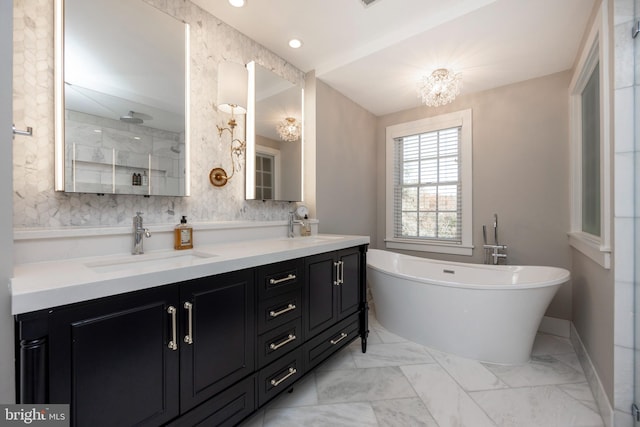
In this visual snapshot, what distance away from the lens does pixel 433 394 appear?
1760 millimetres

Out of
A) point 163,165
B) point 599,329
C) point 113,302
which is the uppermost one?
point 163,165

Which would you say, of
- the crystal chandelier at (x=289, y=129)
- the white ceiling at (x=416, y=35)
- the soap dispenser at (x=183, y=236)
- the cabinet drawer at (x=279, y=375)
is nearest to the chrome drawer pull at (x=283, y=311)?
the cabinet drawer at (x=279, y=375)

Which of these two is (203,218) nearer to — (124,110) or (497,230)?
(124,110)

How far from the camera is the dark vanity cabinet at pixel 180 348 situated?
811 mm

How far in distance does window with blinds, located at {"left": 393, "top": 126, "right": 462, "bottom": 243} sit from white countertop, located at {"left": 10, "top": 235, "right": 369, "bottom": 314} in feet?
8.06

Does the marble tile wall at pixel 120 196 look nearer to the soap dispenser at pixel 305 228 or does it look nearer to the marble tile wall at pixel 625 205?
the soap dispenser at pixel 305 228

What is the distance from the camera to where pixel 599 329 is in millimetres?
1731

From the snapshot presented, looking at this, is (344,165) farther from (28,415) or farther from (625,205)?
(28,415)

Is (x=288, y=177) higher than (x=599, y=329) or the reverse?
higher

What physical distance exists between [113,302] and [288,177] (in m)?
1.87

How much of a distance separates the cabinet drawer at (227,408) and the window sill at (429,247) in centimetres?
270

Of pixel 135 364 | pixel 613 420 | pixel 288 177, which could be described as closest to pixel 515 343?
pixel 613 420

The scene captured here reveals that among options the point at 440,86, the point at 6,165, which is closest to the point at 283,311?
the point at 6,165

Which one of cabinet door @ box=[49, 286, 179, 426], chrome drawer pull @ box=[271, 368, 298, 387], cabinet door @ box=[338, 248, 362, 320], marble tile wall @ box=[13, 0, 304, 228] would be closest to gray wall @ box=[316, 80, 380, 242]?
marble tile wall @ box=[13, 0, 304, 228]
